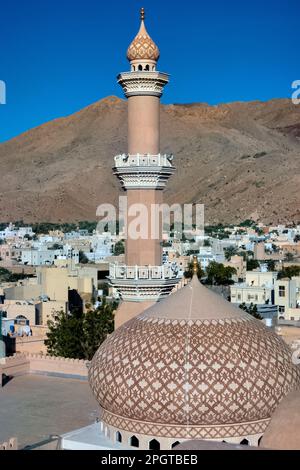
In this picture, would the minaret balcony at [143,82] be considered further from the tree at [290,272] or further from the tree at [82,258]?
the tree at [82,258]

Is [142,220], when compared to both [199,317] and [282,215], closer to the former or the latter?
[199,317]

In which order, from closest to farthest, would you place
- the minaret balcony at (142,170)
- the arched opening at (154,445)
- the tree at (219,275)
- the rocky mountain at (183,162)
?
the arched opening at (154,445), the minaret balcony at (142,170), the tree at (219,275), the rocky mountain at (183,162)

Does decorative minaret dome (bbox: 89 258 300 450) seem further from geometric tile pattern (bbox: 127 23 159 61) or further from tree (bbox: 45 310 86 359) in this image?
tree (bbox: 45 310 86 359)

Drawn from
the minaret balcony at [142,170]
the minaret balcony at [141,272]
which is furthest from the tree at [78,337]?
the minaret balcony at [142,170]

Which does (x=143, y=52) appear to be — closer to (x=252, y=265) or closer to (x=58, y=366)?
(x=58, y=366)

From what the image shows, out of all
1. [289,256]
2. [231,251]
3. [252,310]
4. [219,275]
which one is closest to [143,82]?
[252,310]

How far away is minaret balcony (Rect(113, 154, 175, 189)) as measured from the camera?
11586 mm

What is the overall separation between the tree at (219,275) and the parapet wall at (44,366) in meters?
18.6

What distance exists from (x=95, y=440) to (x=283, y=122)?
125155 millimetres

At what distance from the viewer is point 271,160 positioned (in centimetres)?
8869

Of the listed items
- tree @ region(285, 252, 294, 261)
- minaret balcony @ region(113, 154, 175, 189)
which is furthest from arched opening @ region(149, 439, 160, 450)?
tree @ region(285, 252, 294, 261)

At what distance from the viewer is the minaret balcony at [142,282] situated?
11.4m

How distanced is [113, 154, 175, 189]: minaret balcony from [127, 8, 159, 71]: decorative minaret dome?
1.12m

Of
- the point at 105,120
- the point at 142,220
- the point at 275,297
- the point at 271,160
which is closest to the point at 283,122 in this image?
the point at 105,120
